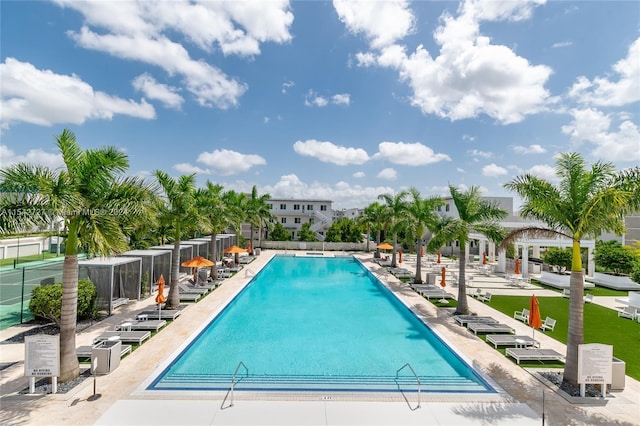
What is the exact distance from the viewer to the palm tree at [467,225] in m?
15.3

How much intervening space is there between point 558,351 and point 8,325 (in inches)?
804

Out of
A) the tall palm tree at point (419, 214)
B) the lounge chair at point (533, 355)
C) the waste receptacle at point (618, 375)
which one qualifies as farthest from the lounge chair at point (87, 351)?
the tall palm tree at point (419, 214)

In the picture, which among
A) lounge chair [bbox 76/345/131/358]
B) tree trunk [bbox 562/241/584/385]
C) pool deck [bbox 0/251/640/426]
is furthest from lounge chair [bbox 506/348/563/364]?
lounge chair [bbox 76/345/131/358]

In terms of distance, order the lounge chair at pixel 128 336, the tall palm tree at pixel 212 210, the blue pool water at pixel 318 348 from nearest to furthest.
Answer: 1. the blue pool water at pixel 318 348
2. the lounge chair at pixel 128 336
3. the tall palm tree at pixel 212 210

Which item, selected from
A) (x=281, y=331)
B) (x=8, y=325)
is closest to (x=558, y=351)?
(x=281, y=331)

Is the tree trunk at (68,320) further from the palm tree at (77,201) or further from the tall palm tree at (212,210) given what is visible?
the tall palm tree at (212,210)

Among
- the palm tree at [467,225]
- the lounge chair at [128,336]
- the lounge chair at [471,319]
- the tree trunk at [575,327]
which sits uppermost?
the palm tree at [467,225]

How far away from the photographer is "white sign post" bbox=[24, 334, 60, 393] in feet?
26.2

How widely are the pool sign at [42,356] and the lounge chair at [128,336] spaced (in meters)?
3.05

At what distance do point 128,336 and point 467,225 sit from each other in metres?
14.8

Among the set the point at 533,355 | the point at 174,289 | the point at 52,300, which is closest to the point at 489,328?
the point at 533,355

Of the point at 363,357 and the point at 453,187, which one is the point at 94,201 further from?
the point at 453,187

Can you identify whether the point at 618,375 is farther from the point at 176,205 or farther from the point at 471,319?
the point at 176,205

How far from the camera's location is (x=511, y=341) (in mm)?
11578
